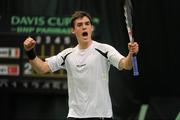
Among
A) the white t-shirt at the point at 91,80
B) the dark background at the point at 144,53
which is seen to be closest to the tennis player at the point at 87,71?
the white t-shirt at the point at 91,80

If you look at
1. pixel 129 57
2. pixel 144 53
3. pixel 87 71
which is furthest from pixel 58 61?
pixel 144 53

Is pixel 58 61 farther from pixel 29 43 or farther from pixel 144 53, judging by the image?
pixel 144 53

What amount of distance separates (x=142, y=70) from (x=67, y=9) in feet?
3.96

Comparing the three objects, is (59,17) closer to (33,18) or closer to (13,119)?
(33,18)

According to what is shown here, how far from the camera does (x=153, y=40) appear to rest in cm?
673

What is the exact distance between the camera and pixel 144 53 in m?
6.74

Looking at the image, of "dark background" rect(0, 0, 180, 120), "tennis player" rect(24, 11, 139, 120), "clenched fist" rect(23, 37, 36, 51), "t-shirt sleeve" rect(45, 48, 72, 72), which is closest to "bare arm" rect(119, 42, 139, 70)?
"tennis player" rect(24, 11, 139, 120)

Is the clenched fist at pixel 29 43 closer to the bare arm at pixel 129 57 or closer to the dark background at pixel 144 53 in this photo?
the bare arm at pixel 129 57

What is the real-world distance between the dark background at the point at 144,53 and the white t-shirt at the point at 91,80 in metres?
2.33

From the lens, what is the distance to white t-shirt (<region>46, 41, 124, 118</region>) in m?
4.25

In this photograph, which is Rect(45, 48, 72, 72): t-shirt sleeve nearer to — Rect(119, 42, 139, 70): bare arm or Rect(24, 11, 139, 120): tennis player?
Rect(24, 11, 139, 120): tennis player

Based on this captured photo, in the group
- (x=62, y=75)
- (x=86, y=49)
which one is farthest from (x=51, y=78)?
(x=86, y=49)

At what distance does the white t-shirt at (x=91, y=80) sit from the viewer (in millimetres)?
4246

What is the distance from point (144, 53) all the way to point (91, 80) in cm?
257
